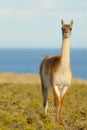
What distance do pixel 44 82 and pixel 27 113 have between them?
1148 millimetres
